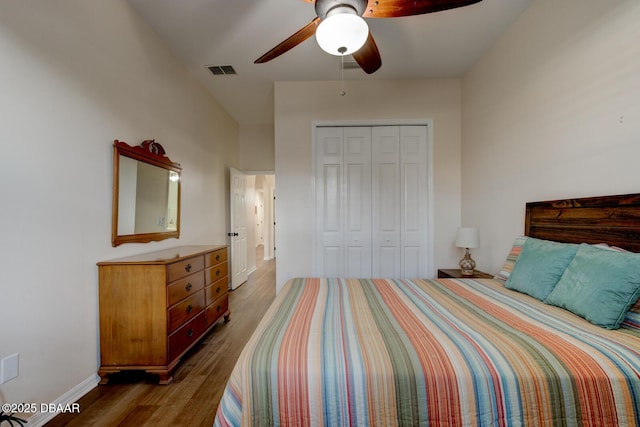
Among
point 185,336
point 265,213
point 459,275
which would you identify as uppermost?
point 265,213

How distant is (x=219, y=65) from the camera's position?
305cm

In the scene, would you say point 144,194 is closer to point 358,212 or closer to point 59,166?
Result: point 59,166

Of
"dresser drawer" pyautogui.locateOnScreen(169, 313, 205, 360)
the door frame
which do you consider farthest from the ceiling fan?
"dresser drawer" pyautogui.locateOnScreen(169, 313, 205, 360)

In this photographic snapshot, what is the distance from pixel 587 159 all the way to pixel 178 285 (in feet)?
9.81

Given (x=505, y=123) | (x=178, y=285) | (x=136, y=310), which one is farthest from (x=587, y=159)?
(x=136, y=310)

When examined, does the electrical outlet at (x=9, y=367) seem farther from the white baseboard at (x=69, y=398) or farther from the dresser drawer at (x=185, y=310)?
the dresser drawer at (x=185, y=310)

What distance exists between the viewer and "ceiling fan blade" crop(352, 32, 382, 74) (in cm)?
196

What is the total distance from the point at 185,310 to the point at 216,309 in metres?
0.63

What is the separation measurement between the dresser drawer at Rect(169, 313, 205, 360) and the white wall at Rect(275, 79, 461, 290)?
1.18 metres

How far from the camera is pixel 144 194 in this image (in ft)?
7.54

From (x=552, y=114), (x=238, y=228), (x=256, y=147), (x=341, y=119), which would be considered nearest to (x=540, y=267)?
(x=552, y=114)

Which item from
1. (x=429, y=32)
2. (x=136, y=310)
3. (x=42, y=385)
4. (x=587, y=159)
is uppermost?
(x=429, y=32)

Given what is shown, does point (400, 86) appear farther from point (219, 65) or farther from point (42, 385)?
point (42, 385)

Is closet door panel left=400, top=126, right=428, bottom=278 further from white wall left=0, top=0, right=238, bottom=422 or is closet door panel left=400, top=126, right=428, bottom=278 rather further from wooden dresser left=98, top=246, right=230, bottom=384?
white wall left=0, top=0, right=238, bottom=422
